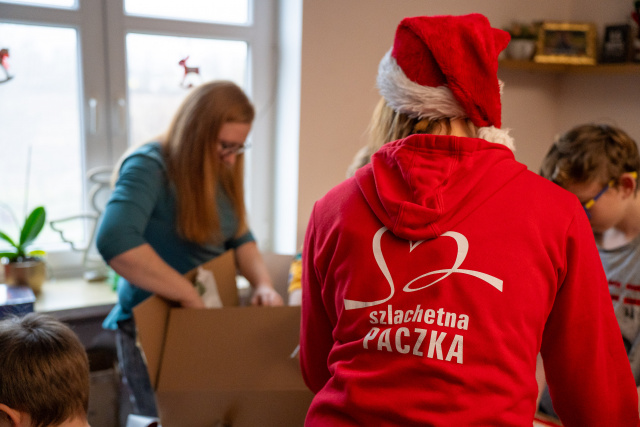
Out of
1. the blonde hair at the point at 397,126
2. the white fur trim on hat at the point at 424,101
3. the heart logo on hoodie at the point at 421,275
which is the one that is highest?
the white fur trim on hat at the point at 424,101

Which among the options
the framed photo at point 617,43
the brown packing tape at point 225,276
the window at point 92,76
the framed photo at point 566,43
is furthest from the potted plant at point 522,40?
the brown packing tape at point 225,276

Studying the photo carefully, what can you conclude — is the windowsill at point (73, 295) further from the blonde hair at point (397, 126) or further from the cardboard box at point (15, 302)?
the blonde hair at point (397, 126)

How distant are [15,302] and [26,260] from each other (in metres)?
0.55

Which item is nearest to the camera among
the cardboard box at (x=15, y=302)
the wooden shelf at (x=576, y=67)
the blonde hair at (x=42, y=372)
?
the blonde hair at (x=42, y=372)

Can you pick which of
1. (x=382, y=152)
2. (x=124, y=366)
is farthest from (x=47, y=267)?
(x=382, y=152)

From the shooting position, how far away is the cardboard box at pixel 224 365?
1.14 meters

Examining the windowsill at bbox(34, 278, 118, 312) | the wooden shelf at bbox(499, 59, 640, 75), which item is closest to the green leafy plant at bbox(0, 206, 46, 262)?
the windowsill at bbox(34, 278, 118, 312)

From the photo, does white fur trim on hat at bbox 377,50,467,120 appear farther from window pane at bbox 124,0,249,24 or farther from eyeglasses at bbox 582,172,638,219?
window pane at bbox 124,0,249,24

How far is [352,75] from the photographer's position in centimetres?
217

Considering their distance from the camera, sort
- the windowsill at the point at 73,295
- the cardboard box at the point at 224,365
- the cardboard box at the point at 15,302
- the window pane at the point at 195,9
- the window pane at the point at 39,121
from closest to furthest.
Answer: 1. the cardboard box at the point at 224,365
2. the cardboard box at the point at 15,302
3. the windowsill at the point at 73,295
4. the window pane at the point at 39,121
5. the window pane at the point at 195,9

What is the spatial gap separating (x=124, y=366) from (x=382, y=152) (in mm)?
1079

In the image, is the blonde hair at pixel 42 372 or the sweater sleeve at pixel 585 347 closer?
the sweater sleeve at pixel 585 347

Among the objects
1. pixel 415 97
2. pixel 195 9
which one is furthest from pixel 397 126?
pixel 195 9

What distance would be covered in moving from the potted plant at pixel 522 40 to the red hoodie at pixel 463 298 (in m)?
1.79
